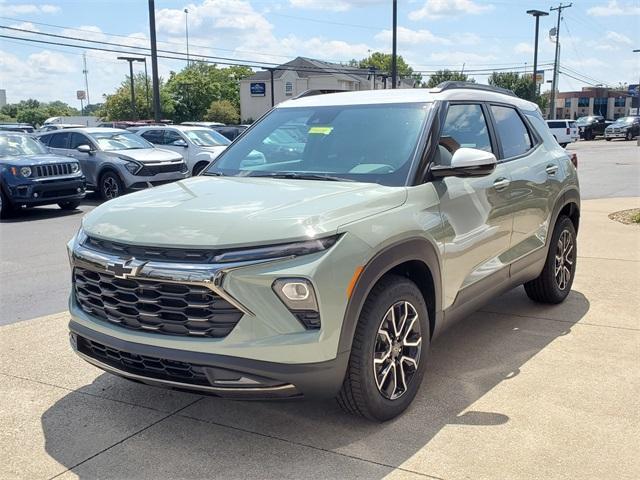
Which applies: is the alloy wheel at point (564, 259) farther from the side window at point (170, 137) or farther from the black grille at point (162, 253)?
the side window at point (170, 137)

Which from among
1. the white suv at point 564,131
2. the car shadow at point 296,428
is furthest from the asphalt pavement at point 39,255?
the white suv at point 564,131

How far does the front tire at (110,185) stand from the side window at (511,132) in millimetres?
10620

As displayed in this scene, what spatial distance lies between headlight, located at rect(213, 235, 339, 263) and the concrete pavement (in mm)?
1035

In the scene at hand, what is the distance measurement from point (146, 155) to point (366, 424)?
1193cm

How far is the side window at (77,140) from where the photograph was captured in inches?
589

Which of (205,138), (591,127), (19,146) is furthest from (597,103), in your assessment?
(19,146)

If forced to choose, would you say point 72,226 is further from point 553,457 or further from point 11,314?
point 553,457

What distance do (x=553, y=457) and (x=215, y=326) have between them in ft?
5.94

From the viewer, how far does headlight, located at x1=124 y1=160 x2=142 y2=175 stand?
1390cm

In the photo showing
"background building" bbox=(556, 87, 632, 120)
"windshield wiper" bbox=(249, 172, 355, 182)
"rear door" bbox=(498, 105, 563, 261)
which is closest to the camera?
"windshield wiper" bbox=(249, 172, 355, 182)

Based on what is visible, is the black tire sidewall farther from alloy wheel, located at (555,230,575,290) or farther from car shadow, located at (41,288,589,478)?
alloy wheel, located at (555,230,575,290)

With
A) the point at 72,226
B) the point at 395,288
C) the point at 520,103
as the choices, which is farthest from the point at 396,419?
the point at 72,226

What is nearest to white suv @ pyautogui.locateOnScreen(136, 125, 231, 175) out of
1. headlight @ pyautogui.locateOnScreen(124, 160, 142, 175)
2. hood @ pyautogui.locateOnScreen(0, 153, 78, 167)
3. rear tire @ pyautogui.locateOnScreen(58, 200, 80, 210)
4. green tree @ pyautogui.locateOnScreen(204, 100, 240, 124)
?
headlight @ pyautogui.locateOnScreen(124, 160, 142, 175)

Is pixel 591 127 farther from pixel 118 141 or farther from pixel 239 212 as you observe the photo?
pixel 239 212
